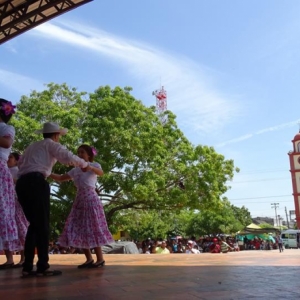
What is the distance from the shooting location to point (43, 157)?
3.86 metres

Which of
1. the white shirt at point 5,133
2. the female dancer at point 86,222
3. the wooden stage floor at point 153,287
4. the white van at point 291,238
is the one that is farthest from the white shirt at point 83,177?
the white van at point 291,238

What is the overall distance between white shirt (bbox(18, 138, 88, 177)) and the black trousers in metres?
0.07

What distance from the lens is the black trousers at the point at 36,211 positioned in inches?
147

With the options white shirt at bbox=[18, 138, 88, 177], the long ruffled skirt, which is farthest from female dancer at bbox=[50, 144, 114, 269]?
white shirt at bbox=[18, 138, 88, 177]

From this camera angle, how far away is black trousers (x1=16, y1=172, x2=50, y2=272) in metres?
3.74

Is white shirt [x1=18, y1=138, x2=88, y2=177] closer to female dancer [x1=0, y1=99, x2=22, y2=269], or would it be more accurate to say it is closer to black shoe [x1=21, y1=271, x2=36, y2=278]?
female dancer [x1=0, y1=99, x2=22, y2=269]

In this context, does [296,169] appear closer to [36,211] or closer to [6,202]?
[36,211]

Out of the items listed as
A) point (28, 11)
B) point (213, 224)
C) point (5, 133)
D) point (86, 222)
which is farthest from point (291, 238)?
point (5, 133)

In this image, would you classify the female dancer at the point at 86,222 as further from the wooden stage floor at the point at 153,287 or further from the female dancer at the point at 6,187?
the female dancer at the point at 6,187

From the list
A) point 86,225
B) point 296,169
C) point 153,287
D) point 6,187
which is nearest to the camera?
point 153,287

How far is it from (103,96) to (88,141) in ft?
8.56

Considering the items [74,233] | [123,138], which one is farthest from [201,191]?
[74,233]

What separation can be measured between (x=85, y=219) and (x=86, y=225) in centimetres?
7

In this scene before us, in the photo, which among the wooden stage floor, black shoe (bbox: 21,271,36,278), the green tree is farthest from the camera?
the green tree
